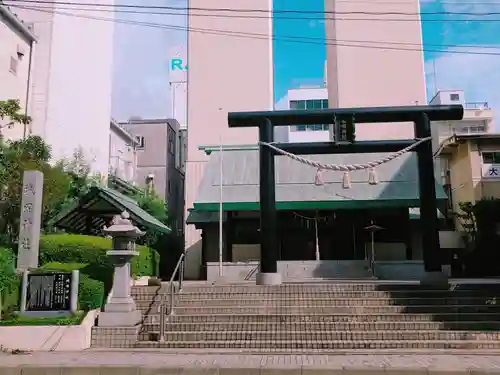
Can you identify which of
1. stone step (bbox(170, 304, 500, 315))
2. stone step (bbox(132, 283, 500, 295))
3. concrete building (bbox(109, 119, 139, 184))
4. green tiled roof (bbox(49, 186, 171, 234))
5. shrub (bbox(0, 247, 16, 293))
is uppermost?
concrete building (bbox(109, 119, 139, 184))

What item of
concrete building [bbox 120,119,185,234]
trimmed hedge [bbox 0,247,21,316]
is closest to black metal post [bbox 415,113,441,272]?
trimmed hedge [bbox 0,247,21,316]

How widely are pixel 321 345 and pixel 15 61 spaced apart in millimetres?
20030

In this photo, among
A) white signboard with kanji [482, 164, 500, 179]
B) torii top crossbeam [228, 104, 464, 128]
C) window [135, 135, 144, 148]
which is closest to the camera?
torii top crossbeam [228, 104, 464, 128]

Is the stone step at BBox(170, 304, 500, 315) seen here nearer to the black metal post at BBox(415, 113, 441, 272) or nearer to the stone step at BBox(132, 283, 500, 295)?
the stone step at BBox(132, 283, 500, 295)

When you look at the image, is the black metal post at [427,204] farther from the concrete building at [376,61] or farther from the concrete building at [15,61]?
the concrete building at [15,61]

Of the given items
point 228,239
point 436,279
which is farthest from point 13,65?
point 436,279

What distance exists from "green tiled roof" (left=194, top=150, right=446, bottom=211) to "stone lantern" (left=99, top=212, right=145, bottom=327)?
10.7 metres

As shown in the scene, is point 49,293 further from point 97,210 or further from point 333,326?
point 333,326

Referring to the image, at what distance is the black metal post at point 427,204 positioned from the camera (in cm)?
1323

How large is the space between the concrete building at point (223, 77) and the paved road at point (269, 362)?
1906cm

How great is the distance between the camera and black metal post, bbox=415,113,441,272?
13.2 m

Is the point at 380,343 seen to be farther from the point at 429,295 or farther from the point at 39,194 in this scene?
the point at 39,194

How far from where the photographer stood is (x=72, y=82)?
2750 centimetres

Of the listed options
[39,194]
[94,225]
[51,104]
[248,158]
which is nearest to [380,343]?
[39,194]
